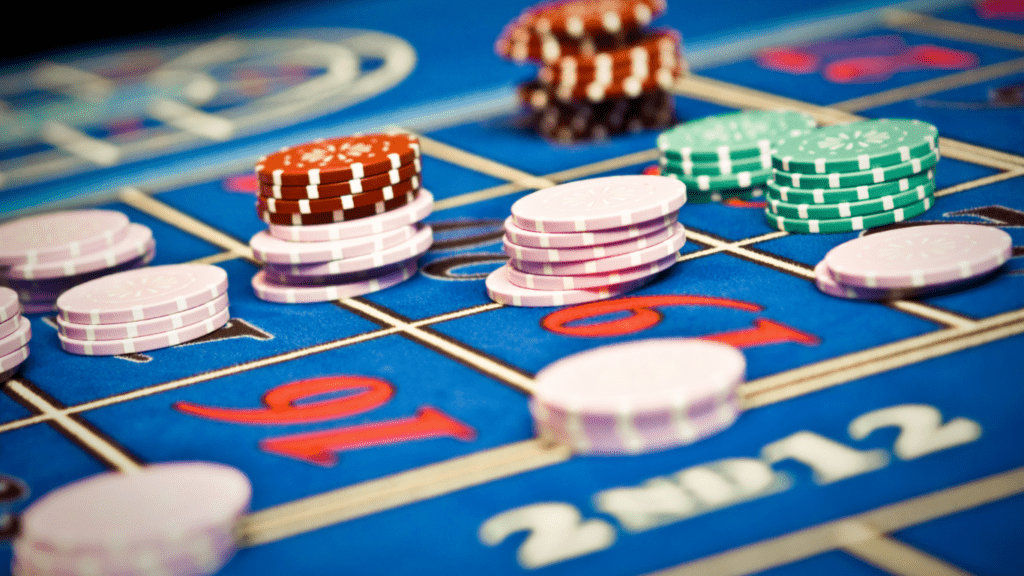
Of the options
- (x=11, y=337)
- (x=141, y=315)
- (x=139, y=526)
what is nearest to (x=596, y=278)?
(x=141, y=315)

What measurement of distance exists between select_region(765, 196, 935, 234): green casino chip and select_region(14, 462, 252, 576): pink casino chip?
288cm

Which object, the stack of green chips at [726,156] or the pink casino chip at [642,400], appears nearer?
the pink casino chip at [642,400]

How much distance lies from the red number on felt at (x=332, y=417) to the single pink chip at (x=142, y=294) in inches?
27.8

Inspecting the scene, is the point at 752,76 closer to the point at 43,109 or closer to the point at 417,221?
the point at 417,221

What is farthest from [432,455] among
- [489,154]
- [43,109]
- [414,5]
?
[414,5]

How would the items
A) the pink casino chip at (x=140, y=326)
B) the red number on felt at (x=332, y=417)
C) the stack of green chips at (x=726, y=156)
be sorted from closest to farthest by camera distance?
the red number on felt at (x=332, y=417) → the pink casino chip at (x=140, y=326) → the stack of green chips at (x=726, y=156)

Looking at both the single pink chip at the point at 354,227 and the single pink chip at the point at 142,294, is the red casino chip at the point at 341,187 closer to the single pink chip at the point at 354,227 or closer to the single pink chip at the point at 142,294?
the single pink chip at the point at 354,227

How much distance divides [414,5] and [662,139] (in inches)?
316

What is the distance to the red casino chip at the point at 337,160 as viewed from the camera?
5.36m

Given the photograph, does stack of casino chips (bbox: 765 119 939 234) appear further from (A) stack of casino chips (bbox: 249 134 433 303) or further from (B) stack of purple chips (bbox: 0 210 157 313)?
(B) stack of purple chips (bbox: 0 210 157 313)

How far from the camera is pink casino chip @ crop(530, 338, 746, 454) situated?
3607mm

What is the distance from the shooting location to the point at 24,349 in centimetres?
504

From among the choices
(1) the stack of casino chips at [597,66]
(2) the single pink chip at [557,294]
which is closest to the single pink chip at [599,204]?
(2) the single pink chip at [557,294]

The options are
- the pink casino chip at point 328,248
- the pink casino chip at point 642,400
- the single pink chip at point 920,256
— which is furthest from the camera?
the pink casino chip at point 328,248
